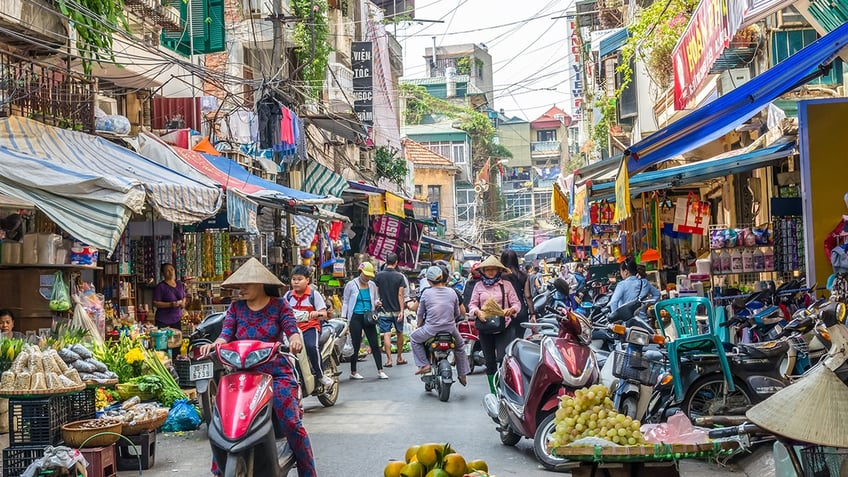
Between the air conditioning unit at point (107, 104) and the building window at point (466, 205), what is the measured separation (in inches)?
1922

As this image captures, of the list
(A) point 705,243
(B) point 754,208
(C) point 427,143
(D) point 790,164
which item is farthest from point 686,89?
(C) point 427,143

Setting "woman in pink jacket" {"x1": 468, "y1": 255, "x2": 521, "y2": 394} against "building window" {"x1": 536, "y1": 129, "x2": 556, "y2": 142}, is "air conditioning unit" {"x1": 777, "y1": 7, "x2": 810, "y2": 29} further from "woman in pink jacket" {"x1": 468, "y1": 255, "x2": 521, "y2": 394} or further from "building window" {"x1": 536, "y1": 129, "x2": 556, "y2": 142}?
"building window" {"x1": 536, "y1": 129, "x2": 556, "y2": 142}

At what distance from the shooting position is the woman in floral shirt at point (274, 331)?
7410mm

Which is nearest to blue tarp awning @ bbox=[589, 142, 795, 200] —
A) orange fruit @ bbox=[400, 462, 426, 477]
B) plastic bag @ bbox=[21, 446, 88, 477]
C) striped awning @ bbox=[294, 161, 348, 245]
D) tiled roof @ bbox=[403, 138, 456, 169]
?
plastic bag @ bbox=[21, 446, 88, 477]

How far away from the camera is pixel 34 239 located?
41.6ft

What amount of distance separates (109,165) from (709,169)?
819 centimetres

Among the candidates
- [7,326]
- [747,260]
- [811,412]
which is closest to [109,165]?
[7,326]

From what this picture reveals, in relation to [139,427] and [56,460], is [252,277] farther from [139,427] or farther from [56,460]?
[139,427]

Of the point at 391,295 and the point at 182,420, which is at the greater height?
the point at 391,295

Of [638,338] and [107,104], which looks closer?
[638,338]

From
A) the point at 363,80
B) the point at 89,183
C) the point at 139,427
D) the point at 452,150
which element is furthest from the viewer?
the point at 452,150

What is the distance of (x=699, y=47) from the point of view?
1134cm

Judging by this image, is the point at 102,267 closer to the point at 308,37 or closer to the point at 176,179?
the point at 176,179

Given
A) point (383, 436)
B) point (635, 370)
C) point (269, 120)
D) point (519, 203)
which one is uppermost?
point (519, 203)
